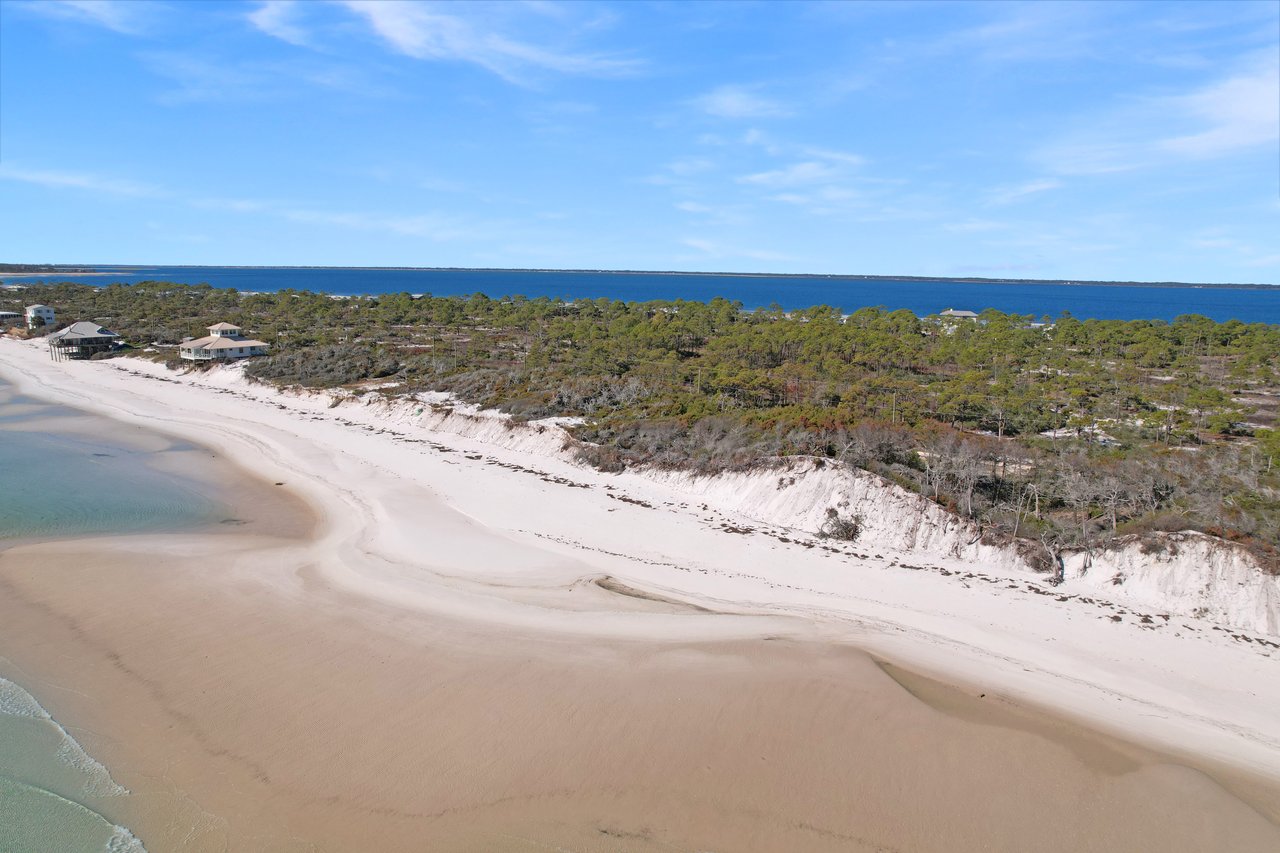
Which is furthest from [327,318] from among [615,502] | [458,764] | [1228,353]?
[1228,353]

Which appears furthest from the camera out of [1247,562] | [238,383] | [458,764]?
[238,383]

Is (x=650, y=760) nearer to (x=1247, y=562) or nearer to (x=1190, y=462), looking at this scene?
(x=1247, y=562)

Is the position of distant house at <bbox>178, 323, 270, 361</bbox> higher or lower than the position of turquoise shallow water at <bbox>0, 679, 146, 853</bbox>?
higher

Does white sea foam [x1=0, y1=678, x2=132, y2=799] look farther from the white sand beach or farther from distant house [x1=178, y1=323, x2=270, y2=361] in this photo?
distant house [x1=178, y1=323, x2=270, y2=361]

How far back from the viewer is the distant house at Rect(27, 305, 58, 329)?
74188 millimetres

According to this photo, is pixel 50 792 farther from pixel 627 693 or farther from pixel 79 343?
pixel 79 343

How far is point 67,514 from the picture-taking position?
22922 mm

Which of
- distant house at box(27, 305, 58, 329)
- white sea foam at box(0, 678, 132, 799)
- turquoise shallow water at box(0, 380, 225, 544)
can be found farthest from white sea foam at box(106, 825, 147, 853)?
distant house at box(27, 305, 58, 329)

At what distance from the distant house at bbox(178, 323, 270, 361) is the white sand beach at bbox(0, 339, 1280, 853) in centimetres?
3520

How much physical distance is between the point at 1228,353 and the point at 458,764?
2504 inches

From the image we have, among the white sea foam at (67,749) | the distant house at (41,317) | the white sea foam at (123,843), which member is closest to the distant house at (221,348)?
the distant house at (41,317)

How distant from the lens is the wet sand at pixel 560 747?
33.6ft

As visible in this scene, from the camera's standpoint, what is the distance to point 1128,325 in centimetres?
5672

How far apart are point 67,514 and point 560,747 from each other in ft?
69.4
